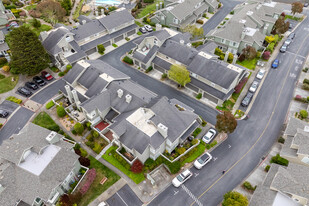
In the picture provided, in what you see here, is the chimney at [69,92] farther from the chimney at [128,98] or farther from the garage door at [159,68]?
the garage door at [159,68]

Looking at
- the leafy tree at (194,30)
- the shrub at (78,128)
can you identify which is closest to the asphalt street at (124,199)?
the shrub at (78,128)

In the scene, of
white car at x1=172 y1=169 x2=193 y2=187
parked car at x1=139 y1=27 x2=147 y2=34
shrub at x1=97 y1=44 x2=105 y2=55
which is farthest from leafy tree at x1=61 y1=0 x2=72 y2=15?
white car at x1=172 y1=169 x2=193 y2=187

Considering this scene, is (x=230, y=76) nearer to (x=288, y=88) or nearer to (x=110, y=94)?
(x=288, y=88)

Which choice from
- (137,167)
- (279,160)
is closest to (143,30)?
(137,167)

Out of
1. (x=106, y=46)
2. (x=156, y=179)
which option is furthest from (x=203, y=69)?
(x=106, y=46)

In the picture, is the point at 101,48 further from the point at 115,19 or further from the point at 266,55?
the point at 266,55

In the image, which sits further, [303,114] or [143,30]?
[143,30]
